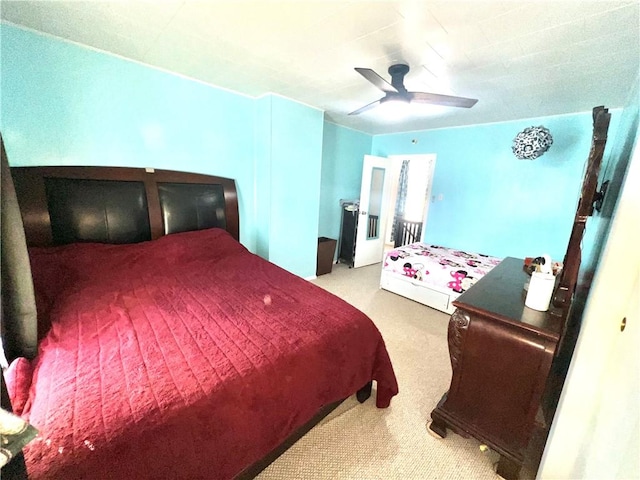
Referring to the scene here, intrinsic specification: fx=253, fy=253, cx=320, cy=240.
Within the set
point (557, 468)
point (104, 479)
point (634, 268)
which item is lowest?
point (557, 468)

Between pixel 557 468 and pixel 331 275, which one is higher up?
pixel 557 468

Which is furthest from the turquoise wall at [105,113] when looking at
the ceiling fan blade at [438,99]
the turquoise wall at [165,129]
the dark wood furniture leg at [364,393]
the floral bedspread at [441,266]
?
the dark wood furniture leg at [364,393]

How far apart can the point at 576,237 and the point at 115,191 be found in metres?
3.04

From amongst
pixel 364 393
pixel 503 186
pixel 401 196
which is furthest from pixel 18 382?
pixel 401 196

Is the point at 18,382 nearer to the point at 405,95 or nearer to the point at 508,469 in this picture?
the point at 508,469

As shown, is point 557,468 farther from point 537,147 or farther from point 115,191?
point 115,191

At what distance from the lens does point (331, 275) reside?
397cm

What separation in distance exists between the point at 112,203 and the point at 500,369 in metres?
2.91

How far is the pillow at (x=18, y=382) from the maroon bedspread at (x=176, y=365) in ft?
0.07

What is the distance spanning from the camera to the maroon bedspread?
77cm

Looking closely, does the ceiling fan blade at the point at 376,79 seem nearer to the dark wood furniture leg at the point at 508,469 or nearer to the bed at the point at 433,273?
the bed at the point at 433,273

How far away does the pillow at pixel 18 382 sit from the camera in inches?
32.1

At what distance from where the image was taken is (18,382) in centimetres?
87

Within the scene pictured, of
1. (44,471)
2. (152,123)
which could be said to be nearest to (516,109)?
(152,123)
